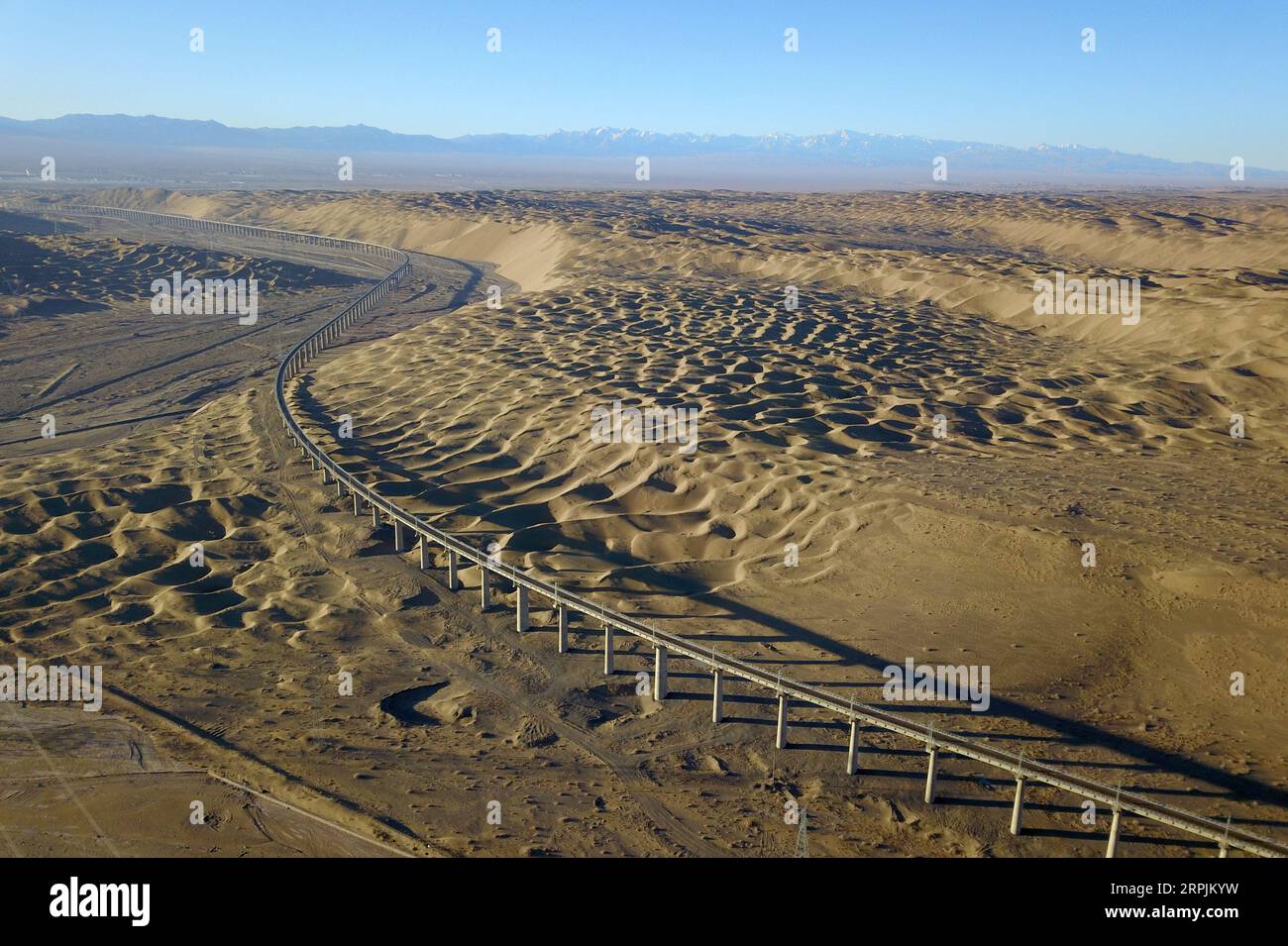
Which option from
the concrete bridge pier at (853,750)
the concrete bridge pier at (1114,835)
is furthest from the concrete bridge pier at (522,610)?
the concrete bridge pier at (1114,835)

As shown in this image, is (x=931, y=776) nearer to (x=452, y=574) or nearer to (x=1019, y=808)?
(x=1019, y=808)

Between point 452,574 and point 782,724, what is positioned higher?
point 452,574

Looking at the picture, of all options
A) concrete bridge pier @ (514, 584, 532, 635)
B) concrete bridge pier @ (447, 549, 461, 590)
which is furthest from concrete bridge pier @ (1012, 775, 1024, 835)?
concrete bridge pier @ (447, 549, 461, 590)

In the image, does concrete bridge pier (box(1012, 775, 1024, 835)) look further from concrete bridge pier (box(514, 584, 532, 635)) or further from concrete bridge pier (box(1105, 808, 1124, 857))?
concrete bridge pier (box(514, 584, 532, 635))

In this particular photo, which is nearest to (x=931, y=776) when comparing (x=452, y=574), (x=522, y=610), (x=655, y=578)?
(x=655, y=578)

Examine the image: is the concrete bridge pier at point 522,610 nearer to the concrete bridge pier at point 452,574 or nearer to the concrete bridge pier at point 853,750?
the concrete bridge pier at point 452,574

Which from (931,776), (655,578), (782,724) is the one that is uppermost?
(655,578)

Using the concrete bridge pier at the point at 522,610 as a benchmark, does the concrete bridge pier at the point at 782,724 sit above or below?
below
